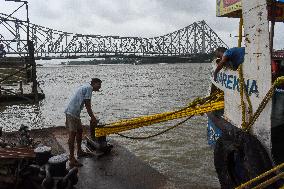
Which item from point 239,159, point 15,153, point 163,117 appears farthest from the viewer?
point 163,117

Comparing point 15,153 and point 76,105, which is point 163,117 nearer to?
point 76,105

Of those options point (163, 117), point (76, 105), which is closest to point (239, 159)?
point (163, 117)

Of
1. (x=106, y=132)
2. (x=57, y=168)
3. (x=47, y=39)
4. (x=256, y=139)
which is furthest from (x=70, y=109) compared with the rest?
(x=47, y=39)

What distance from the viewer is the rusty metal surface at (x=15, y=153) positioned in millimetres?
5207

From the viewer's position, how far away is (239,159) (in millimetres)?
4852

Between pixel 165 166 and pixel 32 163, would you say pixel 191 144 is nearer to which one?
pixel 165 166

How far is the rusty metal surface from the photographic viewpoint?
17.1 ft

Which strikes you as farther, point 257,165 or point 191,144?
point 191,144

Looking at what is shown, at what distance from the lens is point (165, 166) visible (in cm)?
905

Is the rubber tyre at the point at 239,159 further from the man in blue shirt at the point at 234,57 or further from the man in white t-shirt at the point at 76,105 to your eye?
the man in white t-shirt at the point at 76,105

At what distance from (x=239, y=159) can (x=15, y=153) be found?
3.49 m

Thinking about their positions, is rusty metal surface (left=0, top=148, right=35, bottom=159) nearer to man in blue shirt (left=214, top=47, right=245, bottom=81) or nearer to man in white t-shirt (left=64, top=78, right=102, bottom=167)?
man in white t-shirt (left=64, top=78, right=102, bottom=167)

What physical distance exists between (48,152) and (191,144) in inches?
269

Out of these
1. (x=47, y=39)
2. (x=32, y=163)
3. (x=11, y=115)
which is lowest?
(x=11, y=115)
